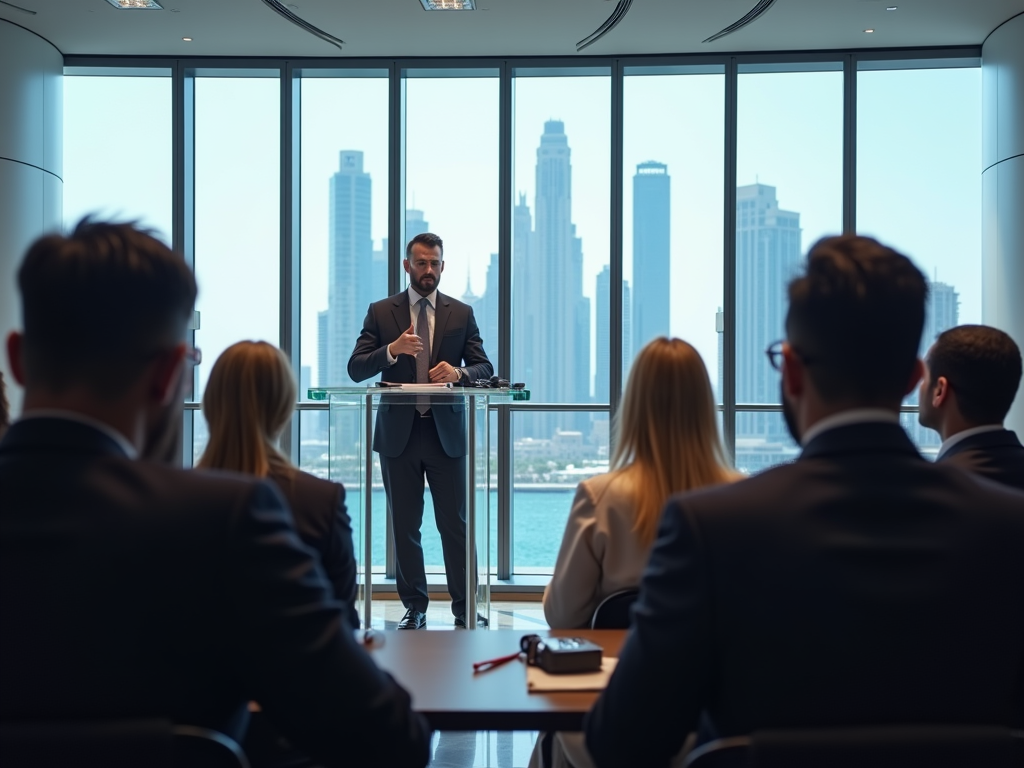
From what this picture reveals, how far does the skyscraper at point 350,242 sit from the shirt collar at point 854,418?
230 inches

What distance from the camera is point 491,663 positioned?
1.78 metres

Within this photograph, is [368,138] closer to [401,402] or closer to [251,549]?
[401,402]

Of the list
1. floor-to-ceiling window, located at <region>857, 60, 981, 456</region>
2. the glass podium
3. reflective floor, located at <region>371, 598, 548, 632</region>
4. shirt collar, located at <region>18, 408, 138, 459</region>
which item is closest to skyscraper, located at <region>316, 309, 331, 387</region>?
reflective floor, located at <region>371, 598, 548, 632</region>

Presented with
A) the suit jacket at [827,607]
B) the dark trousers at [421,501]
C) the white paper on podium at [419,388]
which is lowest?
the dark trousers at [421,501]

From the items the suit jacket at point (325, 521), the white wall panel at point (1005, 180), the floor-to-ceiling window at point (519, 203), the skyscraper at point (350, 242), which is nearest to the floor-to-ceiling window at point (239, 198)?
the floor-to-ceiling window at point (519, 203)

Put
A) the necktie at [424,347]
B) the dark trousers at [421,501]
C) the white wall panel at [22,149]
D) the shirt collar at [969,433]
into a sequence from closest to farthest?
the shirt collar at [969,433]
the dark trousers at [421,501]
the necktie at [424,347]
the white wall panel at [22,149]

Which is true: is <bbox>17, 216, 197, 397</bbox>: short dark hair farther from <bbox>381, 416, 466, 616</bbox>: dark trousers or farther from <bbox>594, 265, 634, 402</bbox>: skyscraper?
<bbox>594, 265, 634, 402</bbox>: skyscraper

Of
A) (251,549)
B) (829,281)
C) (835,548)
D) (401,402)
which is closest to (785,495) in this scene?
(835,548)

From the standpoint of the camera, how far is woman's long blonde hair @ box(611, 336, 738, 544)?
2.20 meters

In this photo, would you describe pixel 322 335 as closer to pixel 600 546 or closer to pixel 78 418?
pixel 600 546

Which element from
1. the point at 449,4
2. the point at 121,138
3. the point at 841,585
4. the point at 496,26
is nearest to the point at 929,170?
the point at 496,26

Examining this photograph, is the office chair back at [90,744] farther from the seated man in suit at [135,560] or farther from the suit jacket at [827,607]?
the suit jacket at [827,607]

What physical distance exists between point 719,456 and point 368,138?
5251mm

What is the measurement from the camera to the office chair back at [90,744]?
103cm
